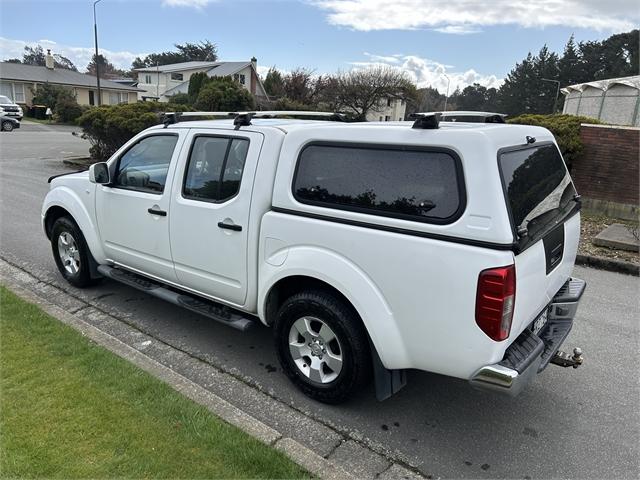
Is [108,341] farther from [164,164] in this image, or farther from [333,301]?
[333,301]

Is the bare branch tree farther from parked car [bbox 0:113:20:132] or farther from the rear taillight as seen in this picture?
the rear taillight

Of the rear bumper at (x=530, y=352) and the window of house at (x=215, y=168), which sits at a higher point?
the window of house at (x=215, y=168)

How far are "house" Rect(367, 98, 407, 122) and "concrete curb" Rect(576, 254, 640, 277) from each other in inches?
1478

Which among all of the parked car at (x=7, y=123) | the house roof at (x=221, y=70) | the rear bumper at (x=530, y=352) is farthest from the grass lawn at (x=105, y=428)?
the house roof at (x=221, y=70)

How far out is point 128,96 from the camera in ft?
193

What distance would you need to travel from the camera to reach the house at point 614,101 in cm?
1961

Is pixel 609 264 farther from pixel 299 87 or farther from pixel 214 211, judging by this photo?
pixel 299 87

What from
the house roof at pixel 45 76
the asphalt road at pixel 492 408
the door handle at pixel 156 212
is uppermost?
the house roof at pixel 45 76

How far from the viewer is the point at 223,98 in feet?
84.5

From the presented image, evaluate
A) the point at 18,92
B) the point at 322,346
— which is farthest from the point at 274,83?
the point at 322,346

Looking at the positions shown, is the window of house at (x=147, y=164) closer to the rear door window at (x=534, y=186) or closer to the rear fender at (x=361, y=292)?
the rear fender at (x=361, y=292)

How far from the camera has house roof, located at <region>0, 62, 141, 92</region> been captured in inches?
1896

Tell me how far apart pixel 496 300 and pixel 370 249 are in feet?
2.51

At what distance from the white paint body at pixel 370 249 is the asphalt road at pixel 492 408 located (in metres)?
0.53
